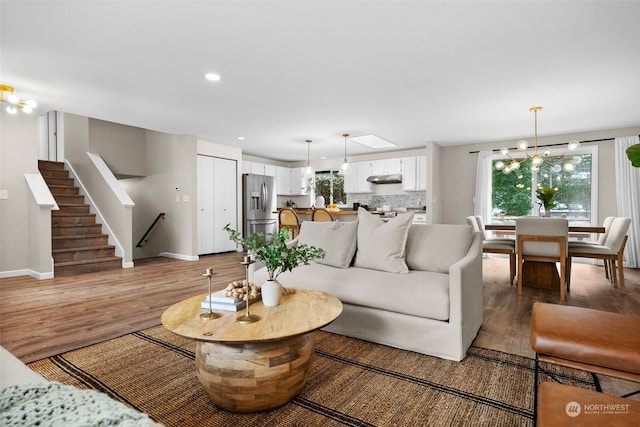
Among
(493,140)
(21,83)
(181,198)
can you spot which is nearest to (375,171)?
(493,140)

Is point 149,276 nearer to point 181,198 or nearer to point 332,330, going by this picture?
point 181,198

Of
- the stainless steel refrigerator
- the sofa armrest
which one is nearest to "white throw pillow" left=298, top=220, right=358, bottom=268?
the sofa armrest

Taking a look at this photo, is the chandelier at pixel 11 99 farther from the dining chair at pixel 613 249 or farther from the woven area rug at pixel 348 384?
the dining chair at pixel 613 249

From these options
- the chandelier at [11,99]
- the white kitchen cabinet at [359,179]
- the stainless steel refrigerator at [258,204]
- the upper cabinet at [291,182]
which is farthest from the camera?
the upper cabinet at [291,182]

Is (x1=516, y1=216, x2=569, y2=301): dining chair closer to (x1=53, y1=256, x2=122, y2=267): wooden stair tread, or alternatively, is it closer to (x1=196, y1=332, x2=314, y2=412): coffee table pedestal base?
(x1=196, y1=332, x2=314, y2=412): coffee table pedestal base

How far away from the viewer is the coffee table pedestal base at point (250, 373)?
1533 millimetres

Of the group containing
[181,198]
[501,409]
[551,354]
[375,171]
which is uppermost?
[375,171]

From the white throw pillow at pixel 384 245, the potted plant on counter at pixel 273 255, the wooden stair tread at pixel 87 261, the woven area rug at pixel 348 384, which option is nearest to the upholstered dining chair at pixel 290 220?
the white throw pillow at pixel 384 245

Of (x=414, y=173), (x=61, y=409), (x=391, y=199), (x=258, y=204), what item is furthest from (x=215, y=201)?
(x=61, y=409)

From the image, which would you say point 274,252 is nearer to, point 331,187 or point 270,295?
point 270,295

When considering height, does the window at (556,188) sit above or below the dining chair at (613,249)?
above

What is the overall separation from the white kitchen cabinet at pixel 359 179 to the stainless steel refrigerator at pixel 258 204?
1870 millimetres

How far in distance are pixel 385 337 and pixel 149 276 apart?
12.4 feet

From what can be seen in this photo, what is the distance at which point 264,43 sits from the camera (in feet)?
9.01
